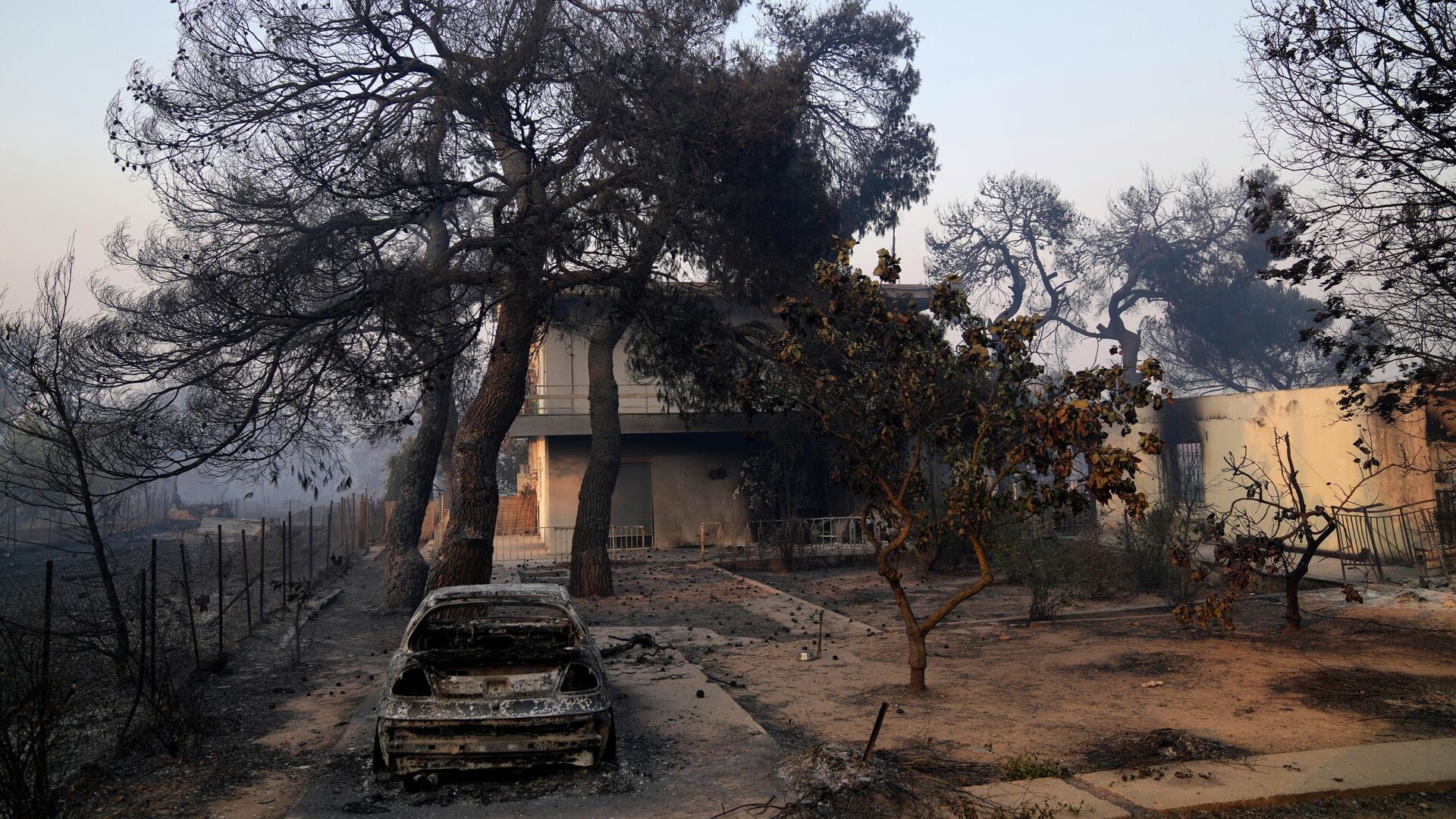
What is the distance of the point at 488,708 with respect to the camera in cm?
666

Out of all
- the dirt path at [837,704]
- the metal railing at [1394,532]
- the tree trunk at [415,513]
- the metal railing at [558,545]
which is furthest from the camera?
the metal railing at [558,545]

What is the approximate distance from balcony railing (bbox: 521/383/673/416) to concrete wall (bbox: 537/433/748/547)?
942mm

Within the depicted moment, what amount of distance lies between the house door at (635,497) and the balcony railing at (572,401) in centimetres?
174

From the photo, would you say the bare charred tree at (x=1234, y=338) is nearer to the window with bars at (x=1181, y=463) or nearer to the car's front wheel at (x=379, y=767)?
the window with bars at (x=1181, y=463)

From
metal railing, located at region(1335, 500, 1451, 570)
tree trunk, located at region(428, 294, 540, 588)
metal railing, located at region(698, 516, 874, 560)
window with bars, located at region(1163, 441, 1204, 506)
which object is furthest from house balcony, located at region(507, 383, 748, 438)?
metal railing, located at region(1335, 500, 1451, 570)

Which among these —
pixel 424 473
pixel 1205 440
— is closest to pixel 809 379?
pixel 424 473

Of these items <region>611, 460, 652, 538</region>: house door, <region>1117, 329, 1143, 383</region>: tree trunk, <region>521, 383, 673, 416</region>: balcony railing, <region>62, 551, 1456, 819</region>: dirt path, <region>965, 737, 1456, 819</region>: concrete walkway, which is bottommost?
<region>965, 737, 1456, 819</region>: concrete walkway

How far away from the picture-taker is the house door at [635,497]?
29.9 meters

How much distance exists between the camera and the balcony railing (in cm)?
2830

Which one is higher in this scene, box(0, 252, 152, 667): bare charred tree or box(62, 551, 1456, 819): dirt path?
box(0, 252, 152, 667): bare charred tree

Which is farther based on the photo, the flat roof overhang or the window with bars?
the flat roof overhang

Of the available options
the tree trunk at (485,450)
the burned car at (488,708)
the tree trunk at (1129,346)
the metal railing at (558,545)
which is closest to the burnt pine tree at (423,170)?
the tree trunk at (485,450)

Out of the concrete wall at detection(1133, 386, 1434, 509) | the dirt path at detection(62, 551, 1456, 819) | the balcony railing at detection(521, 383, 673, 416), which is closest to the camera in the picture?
the dirt path at detection(62, 551, 1456, 819)

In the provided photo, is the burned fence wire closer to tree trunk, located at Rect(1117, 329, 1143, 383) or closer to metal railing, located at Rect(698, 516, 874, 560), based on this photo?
metal railing, located at Rect(698, 516, 874, 560)
